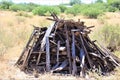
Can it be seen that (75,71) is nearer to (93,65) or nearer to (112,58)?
(93,65)

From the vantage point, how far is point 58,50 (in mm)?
11594

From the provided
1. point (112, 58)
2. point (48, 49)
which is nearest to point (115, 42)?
point (112, 58)

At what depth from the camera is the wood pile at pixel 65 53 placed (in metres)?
11.4

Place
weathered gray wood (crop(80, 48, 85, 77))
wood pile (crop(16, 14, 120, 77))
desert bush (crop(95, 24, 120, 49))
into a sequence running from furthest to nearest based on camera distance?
desert bush (crop(95, 24, 120, 49))
wood pile (crop(16, 14, 120, 77))
weathered gray wood (crop(80, 48, 85, 77))

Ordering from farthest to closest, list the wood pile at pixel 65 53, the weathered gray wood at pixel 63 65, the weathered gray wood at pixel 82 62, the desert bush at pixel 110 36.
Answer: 1. the desert bush at pixel 110 36
2. the wood pile at pixel 65 53
3. the weathered gray wood at pixel 63 65
4. the weathered gray wood at pixel 82 62

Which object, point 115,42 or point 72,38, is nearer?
point 72,38

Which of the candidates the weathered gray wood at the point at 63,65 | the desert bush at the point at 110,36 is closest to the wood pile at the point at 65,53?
the weathered gray wood at the point at 63,65

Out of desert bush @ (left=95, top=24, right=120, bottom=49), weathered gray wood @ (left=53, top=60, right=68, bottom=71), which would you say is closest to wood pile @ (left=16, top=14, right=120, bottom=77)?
Result: weathered gray wood @ (left=53, top=60, right=68, bottom=71)

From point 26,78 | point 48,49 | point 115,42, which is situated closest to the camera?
point 26,78

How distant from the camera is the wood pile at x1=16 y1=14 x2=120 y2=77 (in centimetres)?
1143

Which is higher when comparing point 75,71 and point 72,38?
point 72,38

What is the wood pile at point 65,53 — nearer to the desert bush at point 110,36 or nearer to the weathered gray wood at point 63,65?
the weathered gray wood at point 63,65

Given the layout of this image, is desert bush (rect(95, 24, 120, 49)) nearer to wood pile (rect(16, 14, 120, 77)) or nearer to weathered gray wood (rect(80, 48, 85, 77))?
wood pile (rect(16, 14, 120, 77))

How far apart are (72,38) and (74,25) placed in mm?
551
